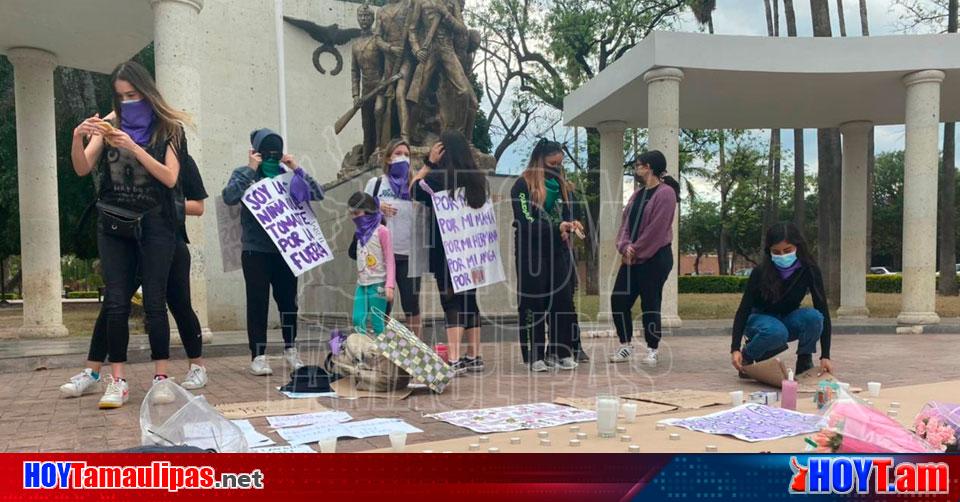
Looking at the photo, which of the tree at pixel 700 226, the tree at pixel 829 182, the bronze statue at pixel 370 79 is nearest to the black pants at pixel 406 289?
the bronze statue at pixel 370 79

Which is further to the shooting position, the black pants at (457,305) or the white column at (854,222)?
the white column at (854,222)

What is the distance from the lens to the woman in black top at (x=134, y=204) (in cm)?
392

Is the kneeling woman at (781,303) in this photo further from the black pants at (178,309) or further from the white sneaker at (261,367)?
the black pants at (178,309)

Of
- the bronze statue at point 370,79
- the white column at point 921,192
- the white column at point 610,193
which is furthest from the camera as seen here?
the white column at point 610,193

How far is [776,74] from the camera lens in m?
8.92

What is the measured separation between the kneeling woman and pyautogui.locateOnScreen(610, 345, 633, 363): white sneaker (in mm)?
1200

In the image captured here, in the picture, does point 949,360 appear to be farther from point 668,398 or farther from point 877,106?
point 877,106

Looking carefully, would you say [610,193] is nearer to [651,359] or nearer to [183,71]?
[651,359]

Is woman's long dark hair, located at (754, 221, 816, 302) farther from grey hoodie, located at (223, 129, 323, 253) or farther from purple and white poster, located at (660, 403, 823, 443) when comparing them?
grey hoodie, located at (223, 129, 323, 253)

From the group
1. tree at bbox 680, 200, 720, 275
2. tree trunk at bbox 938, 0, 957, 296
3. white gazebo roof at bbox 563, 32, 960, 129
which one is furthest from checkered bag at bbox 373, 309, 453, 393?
tree at bbox 680, 200, 720, 275

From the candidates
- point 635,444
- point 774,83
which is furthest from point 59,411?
point 774,83

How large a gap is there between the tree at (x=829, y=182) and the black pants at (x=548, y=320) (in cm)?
1107

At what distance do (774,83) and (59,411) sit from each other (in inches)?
364

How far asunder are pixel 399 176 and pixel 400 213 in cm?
35
